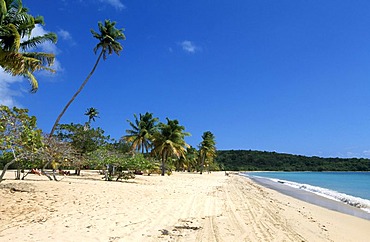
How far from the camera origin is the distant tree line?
126025 millimetres

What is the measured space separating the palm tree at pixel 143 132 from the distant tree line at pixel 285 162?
82441mm

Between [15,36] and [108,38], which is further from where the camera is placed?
[108,38]

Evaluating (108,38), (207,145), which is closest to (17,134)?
(108,38)

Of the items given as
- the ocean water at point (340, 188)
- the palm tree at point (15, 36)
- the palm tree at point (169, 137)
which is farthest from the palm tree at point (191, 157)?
the palm tree at point (15, 36)

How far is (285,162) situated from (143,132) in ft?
354

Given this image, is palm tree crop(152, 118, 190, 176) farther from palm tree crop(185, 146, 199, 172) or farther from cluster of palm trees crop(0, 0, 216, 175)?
palm tree crop(185, 146, 199, 172)

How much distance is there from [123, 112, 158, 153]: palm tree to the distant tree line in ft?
270

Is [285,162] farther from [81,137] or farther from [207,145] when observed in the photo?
[81,137]

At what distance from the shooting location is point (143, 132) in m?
39.8

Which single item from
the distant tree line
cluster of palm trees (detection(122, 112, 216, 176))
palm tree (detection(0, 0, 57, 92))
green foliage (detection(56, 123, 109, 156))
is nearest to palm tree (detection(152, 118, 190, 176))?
cluster of palm trees (detection(122, 112, 216, 176))

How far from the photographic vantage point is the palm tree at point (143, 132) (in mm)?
39719

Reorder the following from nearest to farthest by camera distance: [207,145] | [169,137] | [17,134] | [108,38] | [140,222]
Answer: [140,222] < [17,134] < [108,38] < [169,137] < [207,145]

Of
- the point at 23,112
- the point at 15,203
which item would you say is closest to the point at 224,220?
the point at 15,203

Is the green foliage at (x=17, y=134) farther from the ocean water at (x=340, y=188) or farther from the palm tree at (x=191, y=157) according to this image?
the palm tree at (x=191, y=157)
